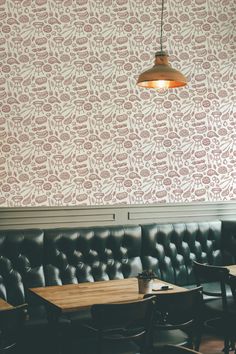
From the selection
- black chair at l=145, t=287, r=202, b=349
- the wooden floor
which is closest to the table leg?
black chair at l=145, t=287, r=202, b=349

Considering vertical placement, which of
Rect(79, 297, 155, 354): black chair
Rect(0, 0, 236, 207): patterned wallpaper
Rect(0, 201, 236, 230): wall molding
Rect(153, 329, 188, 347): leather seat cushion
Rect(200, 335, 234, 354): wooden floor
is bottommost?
Rect(200, 335, 234, 354): wooden floor

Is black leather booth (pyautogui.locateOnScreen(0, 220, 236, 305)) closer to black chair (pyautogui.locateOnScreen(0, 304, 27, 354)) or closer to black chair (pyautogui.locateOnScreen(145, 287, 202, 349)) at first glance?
black chair (pyautogui.locateOnScreen(0, 304, 27, 354))

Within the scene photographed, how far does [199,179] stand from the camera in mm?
6582

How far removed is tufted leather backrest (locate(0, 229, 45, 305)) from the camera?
508 centimetres

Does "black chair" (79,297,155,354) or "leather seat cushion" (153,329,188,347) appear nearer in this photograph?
"black chair" (79,297,155,354)

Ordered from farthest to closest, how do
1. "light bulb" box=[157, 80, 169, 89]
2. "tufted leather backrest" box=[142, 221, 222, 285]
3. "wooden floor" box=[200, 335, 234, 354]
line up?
"tufted leather backrest" box=[142, 221, 222, 285]
"wooden floor" box=[200, 335, 234, 354]
"light bulb" box=[157, 80, 169, 89]

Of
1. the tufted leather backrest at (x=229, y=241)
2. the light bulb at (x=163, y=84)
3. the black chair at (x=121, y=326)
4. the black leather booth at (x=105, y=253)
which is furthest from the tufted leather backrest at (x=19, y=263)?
the tufted leather backrest at (x=229, y=241)

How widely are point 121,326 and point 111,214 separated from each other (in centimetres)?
242

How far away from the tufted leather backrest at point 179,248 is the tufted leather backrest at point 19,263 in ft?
3.60

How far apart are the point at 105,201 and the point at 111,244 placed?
590 mm

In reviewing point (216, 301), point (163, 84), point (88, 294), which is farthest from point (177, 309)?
point (163, 84)

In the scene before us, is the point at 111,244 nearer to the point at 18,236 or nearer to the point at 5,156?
the point at 18,236

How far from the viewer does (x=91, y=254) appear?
Answer: 18.0 ft

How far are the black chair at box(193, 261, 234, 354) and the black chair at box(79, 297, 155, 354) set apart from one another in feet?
2.95
